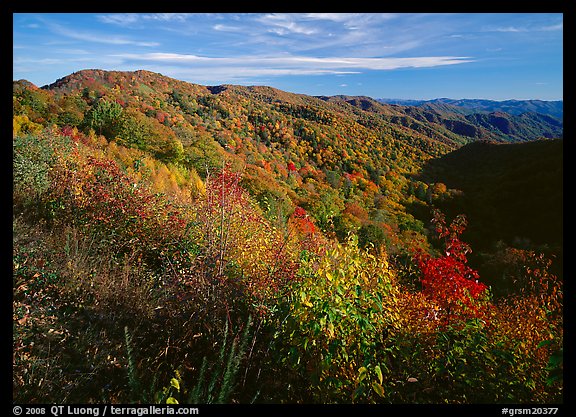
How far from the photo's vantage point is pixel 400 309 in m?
3.57

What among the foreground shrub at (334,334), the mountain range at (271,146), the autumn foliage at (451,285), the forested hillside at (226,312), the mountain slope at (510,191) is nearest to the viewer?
the foreground shrub at (334,334)

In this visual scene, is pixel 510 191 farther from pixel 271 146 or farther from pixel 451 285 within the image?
pixel 451 285

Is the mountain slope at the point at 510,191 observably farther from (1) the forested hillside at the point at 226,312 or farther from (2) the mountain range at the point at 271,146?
(1) the forested hillside at the point at 226,312

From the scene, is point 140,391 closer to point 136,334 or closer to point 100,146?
point 136,334

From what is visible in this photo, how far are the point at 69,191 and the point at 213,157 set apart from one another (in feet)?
40.3

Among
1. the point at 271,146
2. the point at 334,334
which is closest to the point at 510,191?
the point at 271,146

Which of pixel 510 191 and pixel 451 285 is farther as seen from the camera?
pixel 510 191

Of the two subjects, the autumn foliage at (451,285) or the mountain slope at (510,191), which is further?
the mountain slope at (510,191)

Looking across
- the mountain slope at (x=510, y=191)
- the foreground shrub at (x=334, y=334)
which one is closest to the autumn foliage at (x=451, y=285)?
the foreground shrub at (x=334, y=334)

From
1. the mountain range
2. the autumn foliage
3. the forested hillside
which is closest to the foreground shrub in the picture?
the forested hillside

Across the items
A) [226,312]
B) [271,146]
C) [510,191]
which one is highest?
[271,146]

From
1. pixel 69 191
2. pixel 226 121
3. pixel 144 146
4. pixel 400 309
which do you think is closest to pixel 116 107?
pixel 144 146

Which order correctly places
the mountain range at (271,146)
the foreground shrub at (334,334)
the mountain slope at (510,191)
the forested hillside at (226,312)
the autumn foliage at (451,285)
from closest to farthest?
1. the foreground shrub at (334,334)
2. the forested hillside at (226,312)
3. the autumn foliage at (451,285)
4. the mountain range at (271,146)
5. the mountain slope at (510,191)

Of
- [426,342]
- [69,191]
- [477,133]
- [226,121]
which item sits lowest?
[426,342]
